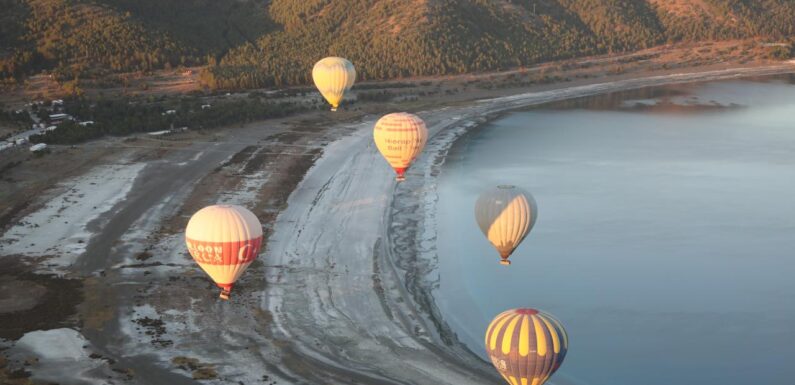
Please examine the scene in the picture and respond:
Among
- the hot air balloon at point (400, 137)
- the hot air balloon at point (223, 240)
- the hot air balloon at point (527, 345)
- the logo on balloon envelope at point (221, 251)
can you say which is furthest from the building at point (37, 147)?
the hot air balloon at point (527, 345)

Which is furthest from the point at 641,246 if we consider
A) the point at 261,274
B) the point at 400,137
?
the point at 261,274

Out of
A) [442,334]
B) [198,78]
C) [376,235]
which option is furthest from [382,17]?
[442,334]

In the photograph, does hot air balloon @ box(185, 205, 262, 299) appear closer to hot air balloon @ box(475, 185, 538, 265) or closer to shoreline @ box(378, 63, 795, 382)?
shoreline @ box(378, 63, 795, 382)

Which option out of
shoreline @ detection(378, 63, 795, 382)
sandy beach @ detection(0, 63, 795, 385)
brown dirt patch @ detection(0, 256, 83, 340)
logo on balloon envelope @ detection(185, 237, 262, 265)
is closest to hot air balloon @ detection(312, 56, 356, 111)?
sandy beach @ detection(0, 63, 795, 385)

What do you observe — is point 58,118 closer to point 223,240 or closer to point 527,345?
point 223,240

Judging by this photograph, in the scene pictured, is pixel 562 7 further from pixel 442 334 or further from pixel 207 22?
pixel 442 334

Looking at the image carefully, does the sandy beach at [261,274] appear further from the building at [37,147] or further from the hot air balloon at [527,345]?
the building at [37,147]
